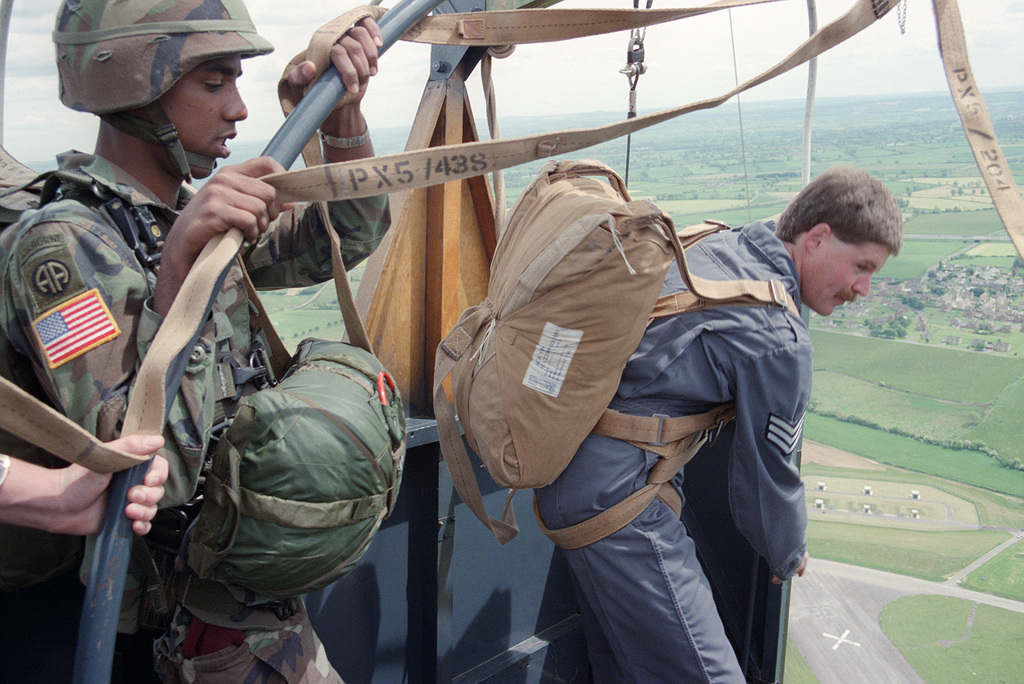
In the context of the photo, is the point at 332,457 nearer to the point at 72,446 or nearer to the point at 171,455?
the point at 171,455

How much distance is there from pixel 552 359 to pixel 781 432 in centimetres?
68

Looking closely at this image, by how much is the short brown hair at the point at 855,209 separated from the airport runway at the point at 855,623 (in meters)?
9.64

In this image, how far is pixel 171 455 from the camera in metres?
1.21

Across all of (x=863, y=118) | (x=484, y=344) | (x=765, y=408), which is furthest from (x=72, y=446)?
(x=863, y=118)

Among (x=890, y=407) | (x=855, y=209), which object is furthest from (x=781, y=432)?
(x=890, y=407)

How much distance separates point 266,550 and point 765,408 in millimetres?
1316

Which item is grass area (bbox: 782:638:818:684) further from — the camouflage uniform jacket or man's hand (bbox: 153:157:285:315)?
man's hand (bbox: 153:157:285:315)

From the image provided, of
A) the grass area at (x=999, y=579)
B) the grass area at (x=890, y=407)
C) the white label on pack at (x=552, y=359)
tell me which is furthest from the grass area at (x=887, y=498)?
the white label on pack at (x=552, y=359)

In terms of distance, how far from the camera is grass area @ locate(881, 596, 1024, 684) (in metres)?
10.0

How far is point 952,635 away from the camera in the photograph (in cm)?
1028

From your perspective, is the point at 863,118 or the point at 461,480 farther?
the point at 863,118

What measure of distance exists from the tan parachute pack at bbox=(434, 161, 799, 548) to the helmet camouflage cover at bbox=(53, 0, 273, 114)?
887mm

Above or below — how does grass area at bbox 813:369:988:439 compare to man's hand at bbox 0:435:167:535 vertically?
below

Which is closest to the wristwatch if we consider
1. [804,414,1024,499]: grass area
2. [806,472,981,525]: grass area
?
[804,414,1024,499]: grass area
